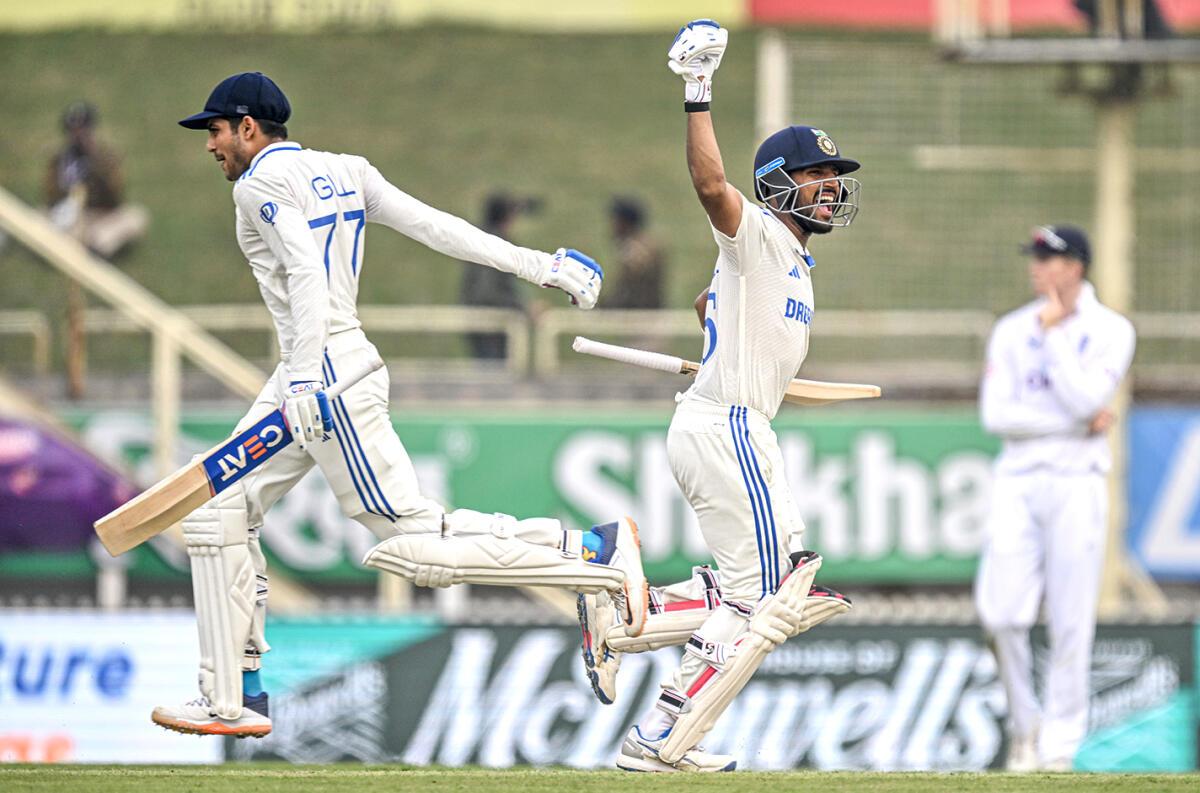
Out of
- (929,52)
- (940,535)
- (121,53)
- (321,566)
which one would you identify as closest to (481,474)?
(321,566)

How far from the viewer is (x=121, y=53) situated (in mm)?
22266

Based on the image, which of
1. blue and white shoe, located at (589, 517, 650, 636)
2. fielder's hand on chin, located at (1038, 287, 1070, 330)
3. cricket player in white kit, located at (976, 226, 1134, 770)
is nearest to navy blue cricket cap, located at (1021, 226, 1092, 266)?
cricket player in white kit, located at (976, 226, 1134, 770)

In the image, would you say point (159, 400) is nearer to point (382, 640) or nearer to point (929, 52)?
point (382, 640)

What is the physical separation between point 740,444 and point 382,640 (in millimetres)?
4167

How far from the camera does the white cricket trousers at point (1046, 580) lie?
9.12m

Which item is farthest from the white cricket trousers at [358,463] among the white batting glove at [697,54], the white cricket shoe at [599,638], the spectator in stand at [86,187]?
the spectator in stand at [86,187]

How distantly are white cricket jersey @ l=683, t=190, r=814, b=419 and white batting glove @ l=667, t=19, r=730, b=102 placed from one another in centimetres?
43

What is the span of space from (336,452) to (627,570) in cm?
101

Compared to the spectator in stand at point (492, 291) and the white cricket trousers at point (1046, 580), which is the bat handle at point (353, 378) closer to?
the white cricket trousers at point (1046, 580)

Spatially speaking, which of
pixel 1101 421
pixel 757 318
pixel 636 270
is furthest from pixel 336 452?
pixel 636 270

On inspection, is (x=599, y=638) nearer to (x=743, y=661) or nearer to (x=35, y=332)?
(x=743, y=661)

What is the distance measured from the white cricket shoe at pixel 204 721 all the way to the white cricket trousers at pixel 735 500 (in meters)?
1.39

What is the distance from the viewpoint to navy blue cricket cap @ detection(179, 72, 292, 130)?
657cm

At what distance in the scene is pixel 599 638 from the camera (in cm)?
680
